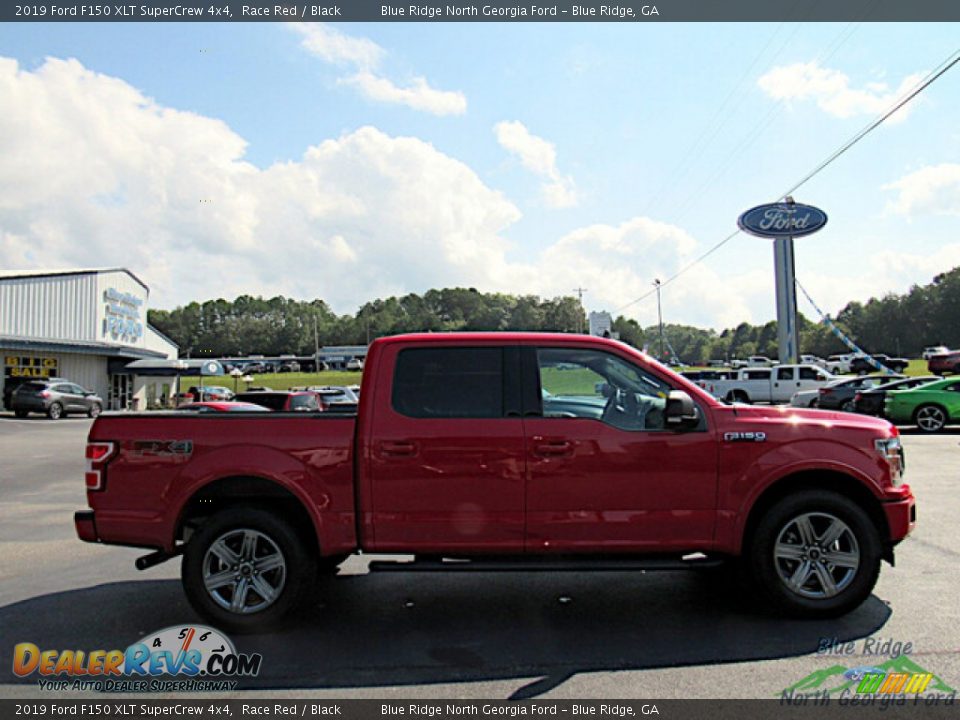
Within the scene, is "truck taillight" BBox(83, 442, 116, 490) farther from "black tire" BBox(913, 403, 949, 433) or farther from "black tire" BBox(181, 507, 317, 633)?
"black tire" BBox(913, 403, 949, 433)

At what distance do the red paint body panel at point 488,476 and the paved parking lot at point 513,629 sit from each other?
1.90 feet

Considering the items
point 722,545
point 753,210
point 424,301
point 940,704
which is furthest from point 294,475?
point 424,301

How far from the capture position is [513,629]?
4.97 m

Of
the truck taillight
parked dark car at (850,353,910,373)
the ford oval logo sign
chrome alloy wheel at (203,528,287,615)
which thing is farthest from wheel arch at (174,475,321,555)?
parked dark car at (850,353,910,373)

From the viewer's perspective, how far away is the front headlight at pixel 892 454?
16.6 feet

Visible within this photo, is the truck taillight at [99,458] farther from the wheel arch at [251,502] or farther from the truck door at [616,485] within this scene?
the truck door at [616,485]

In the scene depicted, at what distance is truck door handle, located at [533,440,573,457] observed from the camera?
16.0 feet

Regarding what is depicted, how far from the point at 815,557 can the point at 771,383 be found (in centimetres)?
3022

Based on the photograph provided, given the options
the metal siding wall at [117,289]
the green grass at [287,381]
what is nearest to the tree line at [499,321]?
the green grass at [287,381]

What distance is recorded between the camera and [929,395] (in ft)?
62.1

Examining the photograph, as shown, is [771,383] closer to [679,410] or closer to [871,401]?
[871,401]

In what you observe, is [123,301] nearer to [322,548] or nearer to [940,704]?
[322,548]

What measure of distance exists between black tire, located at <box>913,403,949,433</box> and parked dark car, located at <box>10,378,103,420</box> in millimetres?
30010

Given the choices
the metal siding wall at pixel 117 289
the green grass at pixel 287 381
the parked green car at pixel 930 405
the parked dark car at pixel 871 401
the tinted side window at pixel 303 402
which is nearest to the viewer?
the tinted side window at pixel 303 402
